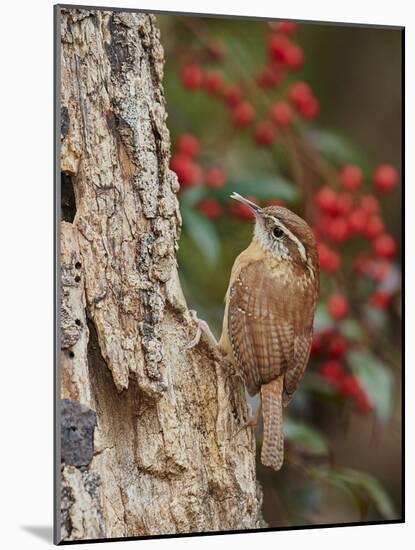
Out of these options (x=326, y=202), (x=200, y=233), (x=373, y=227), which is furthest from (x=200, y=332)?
(x=373, y=227)

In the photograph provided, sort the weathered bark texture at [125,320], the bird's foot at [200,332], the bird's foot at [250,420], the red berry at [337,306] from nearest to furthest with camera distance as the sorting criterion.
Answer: the weathered bark texture at [125,320] < the bird's foot at [200,332] < the bird's foot at [250,420] < the red berry at [337,306]

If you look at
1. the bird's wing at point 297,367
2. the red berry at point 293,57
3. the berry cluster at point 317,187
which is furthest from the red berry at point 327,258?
the red berry at point 293,57

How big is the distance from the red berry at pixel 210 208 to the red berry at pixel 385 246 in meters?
0.58

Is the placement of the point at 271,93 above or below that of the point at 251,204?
above

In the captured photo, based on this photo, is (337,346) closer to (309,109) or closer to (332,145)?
(332,145)

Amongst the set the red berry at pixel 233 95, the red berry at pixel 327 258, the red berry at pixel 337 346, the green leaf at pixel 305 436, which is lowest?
the green leaf at pixel 305 436

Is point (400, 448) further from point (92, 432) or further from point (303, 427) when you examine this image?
point (92, 432)

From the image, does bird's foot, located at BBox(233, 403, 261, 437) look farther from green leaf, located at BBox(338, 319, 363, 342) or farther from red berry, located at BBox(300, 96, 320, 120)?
red berry, located at BBox(300, 96, 320, 120)

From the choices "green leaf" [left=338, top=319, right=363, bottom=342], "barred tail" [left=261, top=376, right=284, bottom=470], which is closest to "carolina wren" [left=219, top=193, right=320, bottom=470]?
"barred tail" [left=261, top=376, right=284, bottom=470]

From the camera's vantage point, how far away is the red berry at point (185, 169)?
3861mm

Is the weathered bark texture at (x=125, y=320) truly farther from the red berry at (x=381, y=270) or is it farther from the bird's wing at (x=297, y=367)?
the red berry at (x=381, y=270)

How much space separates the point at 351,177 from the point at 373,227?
7.2 inches

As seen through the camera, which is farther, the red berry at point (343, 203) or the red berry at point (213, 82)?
the red berry at point (343, 203)

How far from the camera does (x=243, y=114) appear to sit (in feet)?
13.3
